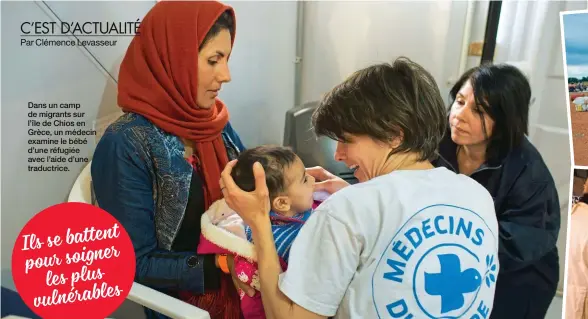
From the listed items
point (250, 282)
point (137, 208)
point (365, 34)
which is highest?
point (365, 34)

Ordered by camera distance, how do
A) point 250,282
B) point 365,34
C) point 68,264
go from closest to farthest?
point 68,264, point 250,282, point 365,34

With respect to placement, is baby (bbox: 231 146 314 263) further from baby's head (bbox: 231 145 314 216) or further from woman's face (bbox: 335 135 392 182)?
woman's face (bbox: 335 135 392 182)

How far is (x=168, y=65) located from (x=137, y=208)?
0.28 metres

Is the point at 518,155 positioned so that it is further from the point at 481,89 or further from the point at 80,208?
the point at 80,208

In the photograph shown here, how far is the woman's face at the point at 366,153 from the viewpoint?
2.17 feet

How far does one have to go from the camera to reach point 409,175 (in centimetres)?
61

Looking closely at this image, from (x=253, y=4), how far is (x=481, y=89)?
57 cm

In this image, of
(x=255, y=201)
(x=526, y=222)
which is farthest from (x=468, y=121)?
(x=255, y=201)

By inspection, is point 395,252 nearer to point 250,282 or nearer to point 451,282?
point 451,282

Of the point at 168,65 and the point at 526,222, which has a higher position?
the point at 168,65

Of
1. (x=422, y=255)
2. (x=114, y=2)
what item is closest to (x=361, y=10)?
(x=114, y=2)

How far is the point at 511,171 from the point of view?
1.06m

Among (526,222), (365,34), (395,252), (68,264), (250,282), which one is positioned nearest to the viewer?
(395,252)

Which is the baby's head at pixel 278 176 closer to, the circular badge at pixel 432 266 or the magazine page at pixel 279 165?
the magazine page at pixel 279 165
